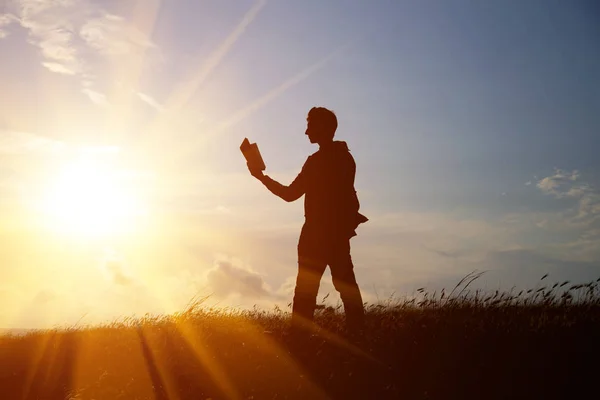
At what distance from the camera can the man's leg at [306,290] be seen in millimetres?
6992

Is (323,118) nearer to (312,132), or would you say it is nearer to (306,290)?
(312,132)

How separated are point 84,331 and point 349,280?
637 centimetres

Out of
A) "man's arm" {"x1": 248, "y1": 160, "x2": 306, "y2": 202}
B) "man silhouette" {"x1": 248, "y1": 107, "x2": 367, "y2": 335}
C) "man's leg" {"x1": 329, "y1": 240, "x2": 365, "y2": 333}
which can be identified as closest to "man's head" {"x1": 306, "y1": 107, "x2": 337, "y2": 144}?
"man silhouette" {"x1": 248, "y1": 107, "x2": 367, "y2": 335}

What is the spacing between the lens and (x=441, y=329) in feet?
21.6

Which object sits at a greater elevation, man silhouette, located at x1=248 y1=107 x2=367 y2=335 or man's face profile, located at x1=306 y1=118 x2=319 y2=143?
man's face profile, located at x1=306 y1=118 x2=319 y2=143

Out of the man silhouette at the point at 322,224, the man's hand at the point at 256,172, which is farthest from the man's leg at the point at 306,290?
the man's hand at the point at 256,172

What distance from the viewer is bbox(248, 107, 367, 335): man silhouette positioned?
275 inches

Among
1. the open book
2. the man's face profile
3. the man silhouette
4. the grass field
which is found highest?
the man's face profile

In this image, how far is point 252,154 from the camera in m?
7.02

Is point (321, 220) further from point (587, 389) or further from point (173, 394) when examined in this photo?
point (587, 389)

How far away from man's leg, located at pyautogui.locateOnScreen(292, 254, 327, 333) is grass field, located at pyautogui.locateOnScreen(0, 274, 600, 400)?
224 millimetres

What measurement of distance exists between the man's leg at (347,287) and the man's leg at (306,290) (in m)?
0.18

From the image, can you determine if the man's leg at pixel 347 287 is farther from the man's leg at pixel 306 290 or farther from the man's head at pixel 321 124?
the man's head at pixel 321 124

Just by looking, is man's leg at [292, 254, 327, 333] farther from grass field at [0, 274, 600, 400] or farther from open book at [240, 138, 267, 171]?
open book at [240, 138, 267, 171]
